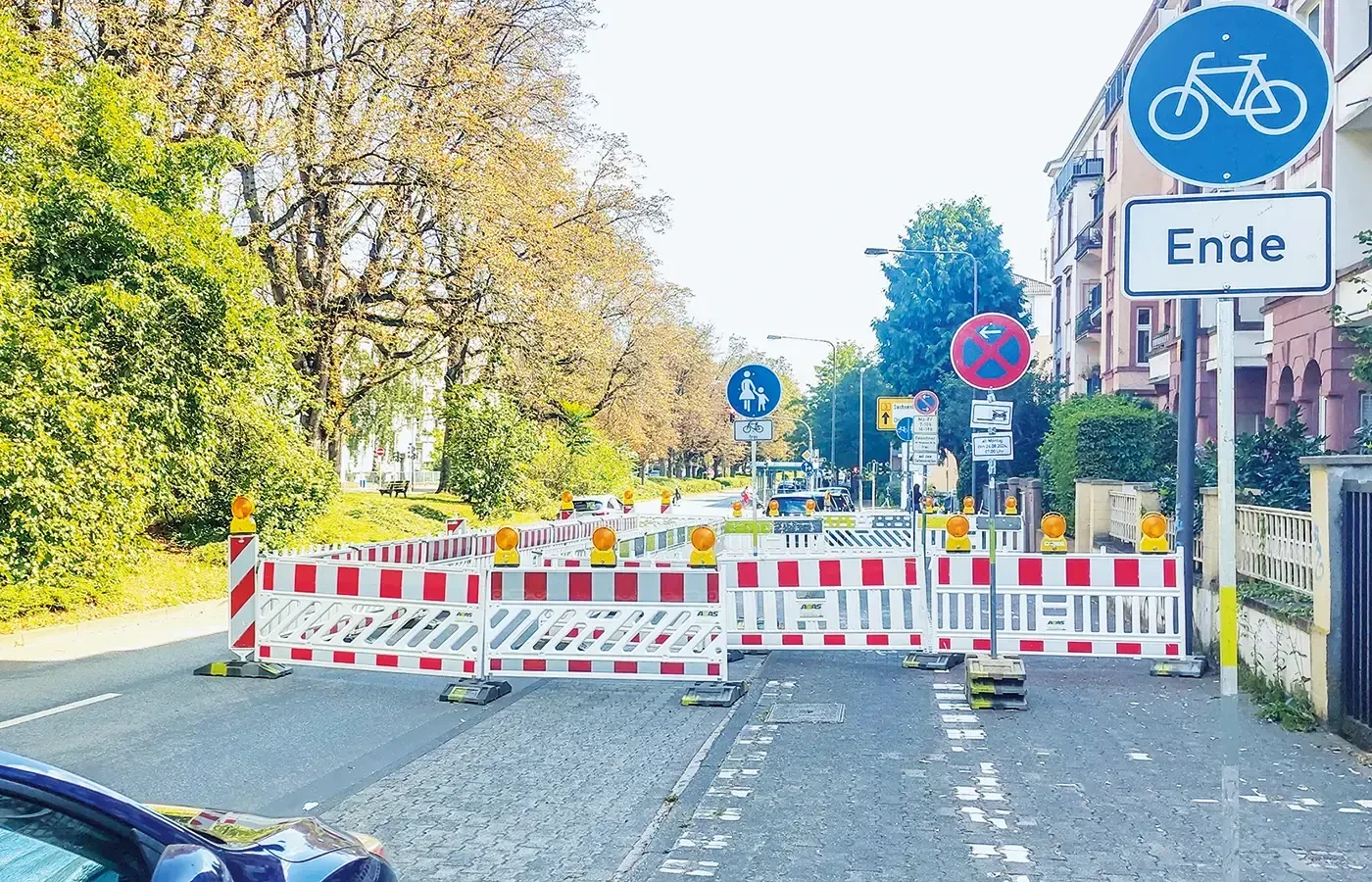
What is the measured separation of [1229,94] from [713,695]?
646 cm

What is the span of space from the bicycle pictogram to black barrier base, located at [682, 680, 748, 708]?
6.21 meters

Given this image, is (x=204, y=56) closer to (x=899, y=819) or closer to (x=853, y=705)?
(x=853, y=705)

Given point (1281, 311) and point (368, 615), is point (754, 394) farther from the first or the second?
point (1281, 311)

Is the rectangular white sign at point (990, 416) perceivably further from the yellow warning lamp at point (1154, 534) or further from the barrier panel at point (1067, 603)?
the yellow warning lamp at point (1154, 534)

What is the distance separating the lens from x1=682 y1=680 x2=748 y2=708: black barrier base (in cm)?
962

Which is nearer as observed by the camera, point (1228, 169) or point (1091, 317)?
point (1228, 169)

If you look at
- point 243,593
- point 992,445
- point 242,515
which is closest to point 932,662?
point 992,445

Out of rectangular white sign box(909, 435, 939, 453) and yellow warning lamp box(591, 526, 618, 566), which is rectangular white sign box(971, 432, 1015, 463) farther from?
rectangular white sign box(909, 435, 939, 453)

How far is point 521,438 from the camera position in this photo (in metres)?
39.0

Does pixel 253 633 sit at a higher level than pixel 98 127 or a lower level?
lower

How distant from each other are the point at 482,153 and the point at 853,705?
19.8m

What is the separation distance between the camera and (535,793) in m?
6.96

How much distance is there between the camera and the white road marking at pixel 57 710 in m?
8.97

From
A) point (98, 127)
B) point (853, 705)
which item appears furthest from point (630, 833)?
point (98, 127)
